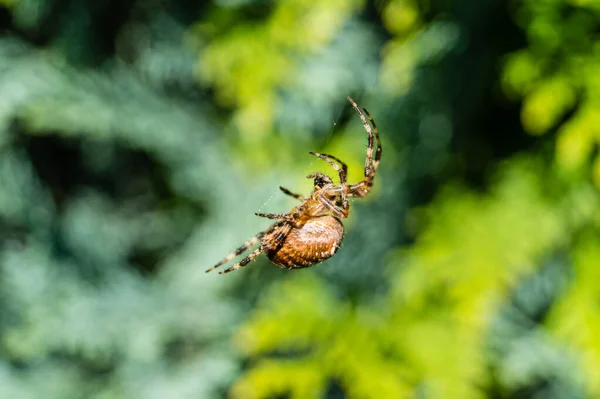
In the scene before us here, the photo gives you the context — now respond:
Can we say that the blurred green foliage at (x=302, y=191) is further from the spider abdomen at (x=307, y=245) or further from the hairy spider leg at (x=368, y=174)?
the spider abdomen at (x=307, y=245)

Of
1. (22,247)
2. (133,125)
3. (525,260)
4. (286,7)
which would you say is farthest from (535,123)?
(22,247)

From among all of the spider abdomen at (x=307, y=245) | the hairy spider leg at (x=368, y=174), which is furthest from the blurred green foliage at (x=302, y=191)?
the spider abdomen at (x=307, y=245)

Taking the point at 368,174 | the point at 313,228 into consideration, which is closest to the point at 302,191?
the point at 368,174

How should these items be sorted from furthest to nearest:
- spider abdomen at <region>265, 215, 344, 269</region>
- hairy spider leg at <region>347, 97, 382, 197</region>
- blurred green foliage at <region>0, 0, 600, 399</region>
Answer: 1. blurred green foliage at <region>0, 0, 600, 399</region>
2. hairy spider leg at <region>347, 97, 382, 197</region>
3. spider abdomen at <region>265, 215, 344, 269</region>

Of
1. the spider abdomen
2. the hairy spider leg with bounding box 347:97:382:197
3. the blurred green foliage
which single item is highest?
the blurred green foliage

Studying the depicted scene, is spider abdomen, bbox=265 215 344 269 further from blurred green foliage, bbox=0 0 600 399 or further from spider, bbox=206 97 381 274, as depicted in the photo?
blurred green foliage, bbox=0 0 600 399

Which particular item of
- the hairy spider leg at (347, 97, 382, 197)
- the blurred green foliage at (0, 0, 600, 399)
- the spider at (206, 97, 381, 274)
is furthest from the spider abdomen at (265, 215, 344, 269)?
the blurred green foliage at (0, 0, 600, 399)

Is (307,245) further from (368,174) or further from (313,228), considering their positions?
(368,174)
